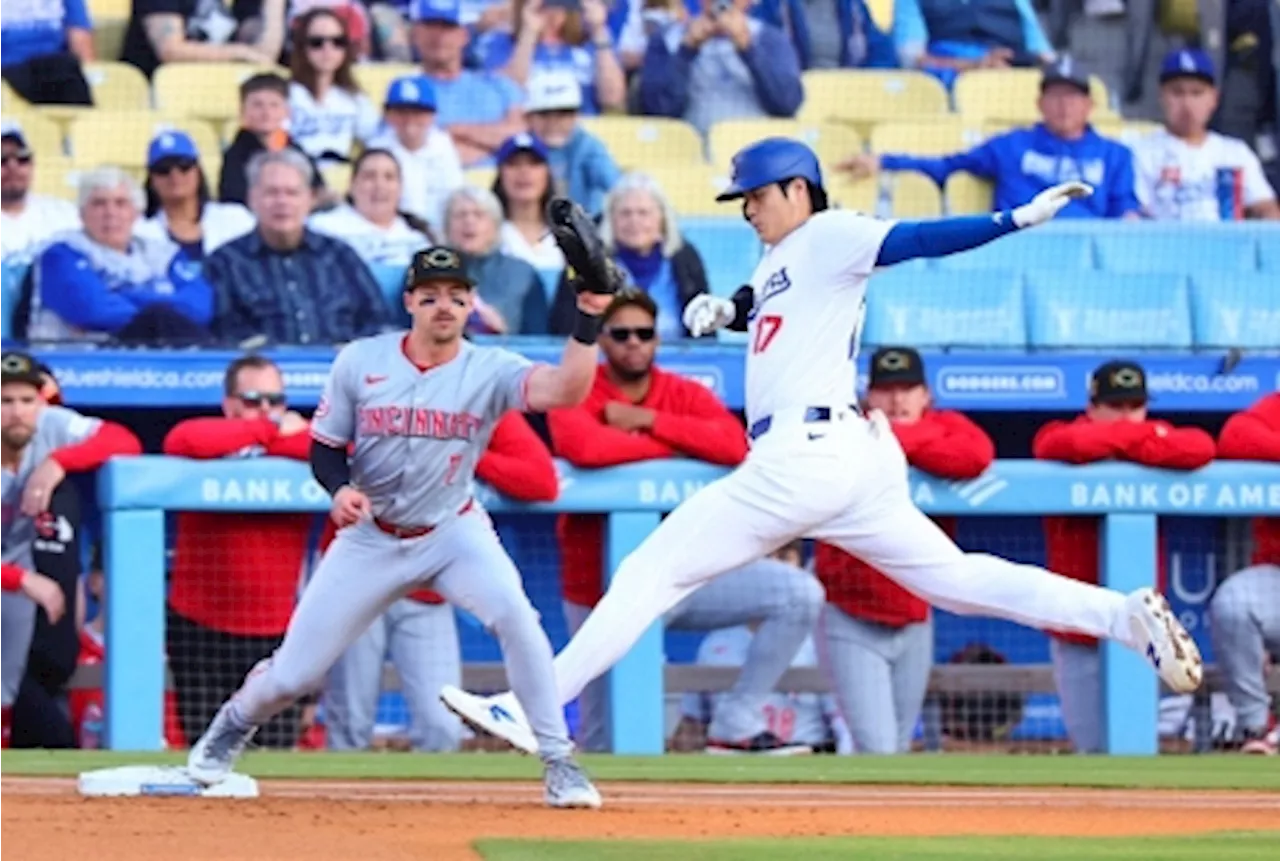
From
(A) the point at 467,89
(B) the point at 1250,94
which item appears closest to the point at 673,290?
(A) the point at 467,89

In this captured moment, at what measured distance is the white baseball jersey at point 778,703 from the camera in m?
10.5

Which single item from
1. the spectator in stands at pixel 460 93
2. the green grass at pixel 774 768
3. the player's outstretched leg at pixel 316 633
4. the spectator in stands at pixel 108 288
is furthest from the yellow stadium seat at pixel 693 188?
the player's outstretched leg at pixel 316 633

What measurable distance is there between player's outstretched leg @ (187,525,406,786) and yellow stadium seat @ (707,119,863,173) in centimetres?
588

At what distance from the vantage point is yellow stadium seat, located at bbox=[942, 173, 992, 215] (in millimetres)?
12672

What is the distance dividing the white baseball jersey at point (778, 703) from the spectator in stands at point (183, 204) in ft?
8.15

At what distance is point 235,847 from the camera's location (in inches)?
239

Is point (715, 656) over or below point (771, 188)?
below

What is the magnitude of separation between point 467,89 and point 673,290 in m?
2.06

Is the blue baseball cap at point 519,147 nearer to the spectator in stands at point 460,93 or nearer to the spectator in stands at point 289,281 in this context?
the spectator in stands at point 460,93

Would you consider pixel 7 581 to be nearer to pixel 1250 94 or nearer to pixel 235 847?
pixel 235 847

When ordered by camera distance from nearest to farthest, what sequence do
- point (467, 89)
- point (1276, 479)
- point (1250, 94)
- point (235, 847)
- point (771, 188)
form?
1. point (235, 847)
2. point (771, 188)
3. point (1276, 479)
4. point (467, 89)
5. point (1250, 94)

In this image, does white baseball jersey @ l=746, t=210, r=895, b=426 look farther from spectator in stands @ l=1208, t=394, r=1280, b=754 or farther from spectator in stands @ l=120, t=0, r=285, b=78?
spectator in stands @ l=120, t=0, r=285, b=78

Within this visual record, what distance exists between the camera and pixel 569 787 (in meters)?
7.16

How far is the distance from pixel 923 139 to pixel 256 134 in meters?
3.13
